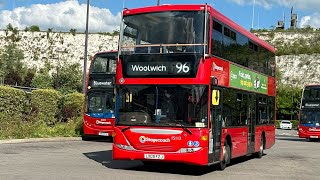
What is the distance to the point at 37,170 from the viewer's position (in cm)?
1328

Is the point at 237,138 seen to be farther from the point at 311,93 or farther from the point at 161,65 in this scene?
the point at 311,93

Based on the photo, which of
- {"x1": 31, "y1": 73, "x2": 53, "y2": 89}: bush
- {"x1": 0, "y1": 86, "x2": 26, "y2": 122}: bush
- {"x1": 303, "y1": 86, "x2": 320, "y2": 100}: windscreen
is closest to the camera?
A: {"x1": 0, "y1": 86, "x2": 26, "y2": 122}: bush

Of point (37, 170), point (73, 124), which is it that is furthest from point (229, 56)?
point (73, 124)

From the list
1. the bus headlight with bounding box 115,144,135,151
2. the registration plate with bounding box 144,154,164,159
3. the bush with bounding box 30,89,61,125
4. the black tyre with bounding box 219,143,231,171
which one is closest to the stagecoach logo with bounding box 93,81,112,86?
the bush with bounding box 30,89,61,125

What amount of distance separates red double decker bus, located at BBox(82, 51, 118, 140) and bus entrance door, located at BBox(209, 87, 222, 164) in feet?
39.1

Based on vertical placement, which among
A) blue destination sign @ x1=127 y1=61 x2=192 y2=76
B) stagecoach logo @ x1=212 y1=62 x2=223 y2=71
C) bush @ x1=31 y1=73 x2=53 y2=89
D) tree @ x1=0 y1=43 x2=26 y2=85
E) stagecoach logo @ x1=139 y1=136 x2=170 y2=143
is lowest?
stagecoach logo @ x1=139 y1=136 x2=170 y2=143

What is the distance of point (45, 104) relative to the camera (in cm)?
2958

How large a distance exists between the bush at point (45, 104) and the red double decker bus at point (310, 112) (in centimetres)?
1769

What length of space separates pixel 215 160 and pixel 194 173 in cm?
66

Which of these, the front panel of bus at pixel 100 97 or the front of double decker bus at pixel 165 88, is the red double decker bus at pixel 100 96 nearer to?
the front panel of bus at pixel 100 97

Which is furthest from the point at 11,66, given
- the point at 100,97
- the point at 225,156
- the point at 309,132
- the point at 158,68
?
the point at 158,68

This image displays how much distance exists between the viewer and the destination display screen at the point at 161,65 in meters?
13.3

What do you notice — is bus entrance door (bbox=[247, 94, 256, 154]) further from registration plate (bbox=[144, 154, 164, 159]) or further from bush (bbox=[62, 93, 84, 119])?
bush (bbox=[62, 93, 84, 119])

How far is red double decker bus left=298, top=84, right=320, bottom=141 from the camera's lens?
37.2 meters
